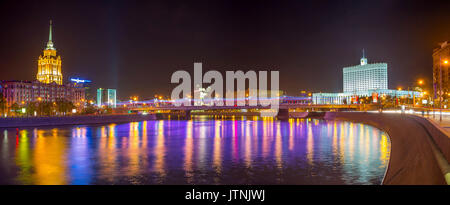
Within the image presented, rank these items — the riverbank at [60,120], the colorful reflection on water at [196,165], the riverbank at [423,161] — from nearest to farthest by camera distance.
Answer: the riverbank at [423,161]
the colorful reflection on water at [196,165]
the riverbank at [60,120]

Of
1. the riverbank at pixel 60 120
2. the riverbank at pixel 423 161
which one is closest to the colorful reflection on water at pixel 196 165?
the riverbank at pixel 423 161

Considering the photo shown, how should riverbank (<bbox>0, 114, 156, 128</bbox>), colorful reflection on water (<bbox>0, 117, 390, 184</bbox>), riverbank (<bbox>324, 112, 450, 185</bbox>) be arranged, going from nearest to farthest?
riverbank (<bbox>324, 112, 450, 185</bbox>), colorful reflection on water (<bbox>0, 117, 390, 184</bbox>), riverbank (<bbox>0, 114, 156, 128</bbox>)

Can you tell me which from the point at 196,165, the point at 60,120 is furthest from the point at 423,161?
the point at 60,120

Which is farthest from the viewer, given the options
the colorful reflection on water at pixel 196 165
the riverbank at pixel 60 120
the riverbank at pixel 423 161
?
the riverbank at pixel 60 120

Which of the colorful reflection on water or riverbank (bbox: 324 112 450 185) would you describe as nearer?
riverbank (bbox: 324 112 450 185)

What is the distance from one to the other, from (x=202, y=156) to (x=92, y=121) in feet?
194

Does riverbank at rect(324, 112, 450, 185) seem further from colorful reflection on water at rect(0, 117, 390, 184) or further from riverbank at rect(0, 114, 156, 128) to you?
riverbank at rect(0, 114, 156, 128)

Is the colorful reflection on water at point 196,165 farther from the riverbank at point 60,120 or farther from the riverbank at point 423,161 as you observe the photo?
the riverbank at point 60,120

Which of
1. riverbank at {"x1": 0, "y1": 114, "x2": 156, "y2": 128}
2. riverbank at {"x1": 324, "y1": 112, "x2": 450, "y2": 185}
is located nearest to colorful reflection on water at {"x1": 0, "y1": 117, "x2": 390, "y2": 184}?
riverbank at {"x1": 324, "y1": 112, "x2": 450, "y2": 185}

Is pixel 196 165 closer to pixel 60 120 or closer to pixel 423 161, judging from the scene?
pixel 423 161

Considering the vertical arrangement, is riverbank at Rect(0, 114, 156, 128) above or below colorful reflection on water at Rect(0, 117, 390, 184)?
above
